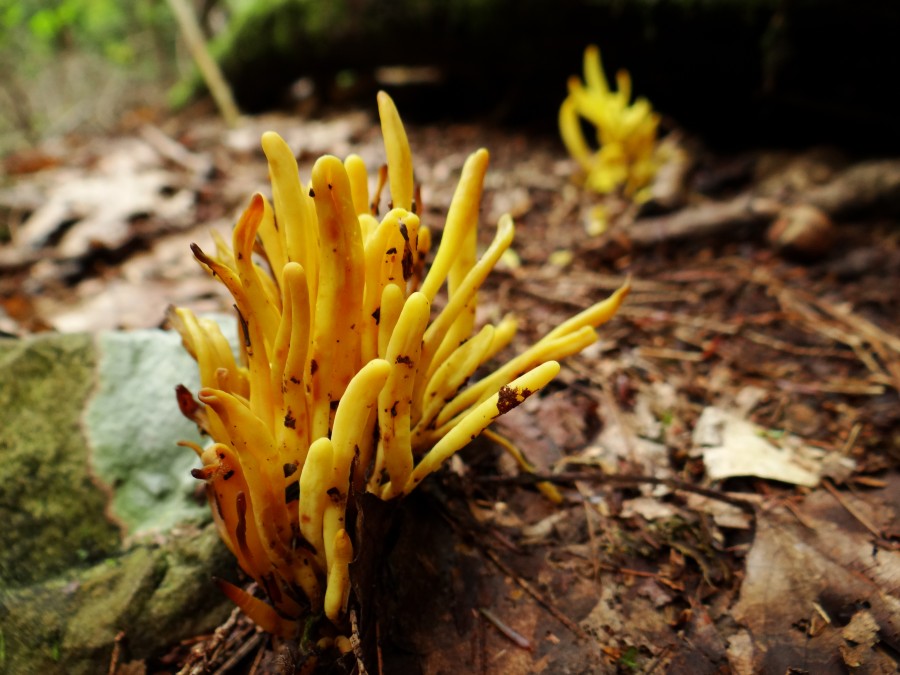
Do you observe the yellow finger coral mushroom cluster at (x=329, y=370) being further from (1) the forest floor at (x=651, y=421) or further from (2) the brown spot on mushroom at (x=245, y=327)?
(1) the forest floor at (x=651, y=421)

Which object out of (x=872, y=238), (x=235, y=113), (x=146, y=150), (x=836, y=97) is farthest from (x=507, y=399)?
(x=235, y=113)

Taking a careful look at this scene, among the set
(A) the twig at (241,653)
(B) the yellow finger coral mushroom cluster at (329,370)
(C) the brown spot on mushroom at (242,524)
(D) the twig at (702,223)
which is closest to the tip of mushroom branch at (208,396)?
(B) the yellow finger coral mushroom cluster at (329,370)

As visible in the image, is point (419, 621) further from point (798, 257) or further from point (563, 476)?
point (798, 257)

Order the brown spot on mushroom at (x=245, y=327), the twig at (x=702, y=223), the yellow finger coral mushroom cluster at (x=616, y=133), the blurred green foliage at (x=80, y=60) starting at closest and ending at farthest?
1. the brown spot on mushroom at (x=245, y=327)
2. the twig at (x=702, y=223)
3. the yellow finger coral mushroom cluster at (x=616, y=133)
4. the blurred green foliage at (x=80, y=60)

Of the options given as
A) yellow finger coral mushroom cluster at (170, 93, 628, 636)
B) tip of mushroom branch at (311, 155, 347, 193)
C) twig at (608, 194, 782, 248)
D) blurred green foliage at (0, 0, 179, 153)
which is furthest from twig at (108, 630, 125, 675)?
blurred green foliage at (0, 0, 179, 153)

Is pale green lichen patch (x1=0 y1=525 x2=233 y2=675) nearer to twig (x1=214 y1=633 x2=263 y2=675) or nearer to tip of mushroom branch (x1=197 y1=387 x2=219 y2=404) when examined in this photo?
twig (x1=214 y1=633 x2=263 y2=675)

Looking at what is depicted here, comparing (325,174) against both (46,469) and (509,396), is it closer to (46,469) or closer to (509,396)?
(509,396)
